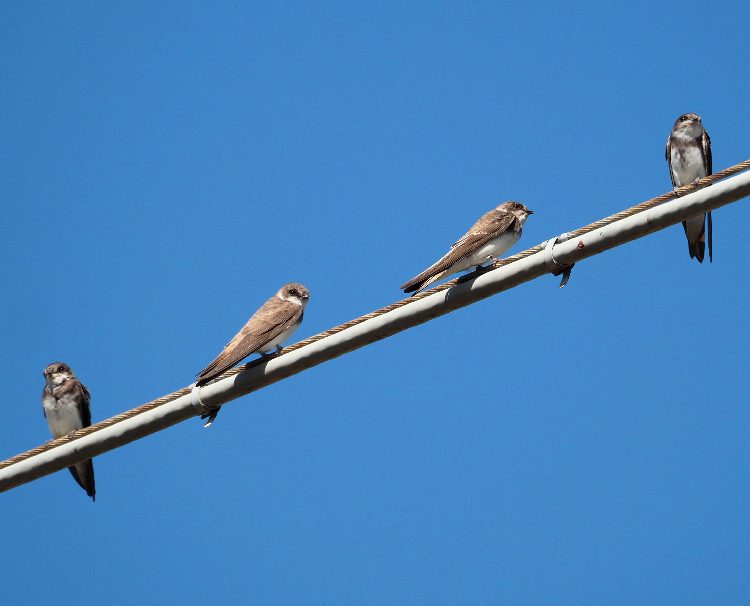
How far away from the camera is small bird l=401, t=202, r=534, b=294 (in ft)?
31.3

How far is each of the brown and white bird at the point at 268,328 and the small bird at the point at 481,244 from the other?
4.46 ft

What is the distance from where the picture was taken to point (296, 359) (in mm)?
7836

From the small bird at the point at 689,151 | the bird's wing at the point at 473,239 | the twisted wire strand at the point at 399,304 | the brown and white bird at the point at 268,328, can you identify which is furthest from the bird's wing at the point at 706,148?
the twisted wire strand at the point at 399,304

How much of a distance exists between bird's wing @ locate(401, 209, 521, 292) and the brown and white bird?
1.31 metres

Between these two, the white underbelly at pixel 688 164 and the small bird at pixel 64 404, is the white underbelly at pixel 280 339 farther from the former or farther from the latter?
the white underbelly at pixel 688 164

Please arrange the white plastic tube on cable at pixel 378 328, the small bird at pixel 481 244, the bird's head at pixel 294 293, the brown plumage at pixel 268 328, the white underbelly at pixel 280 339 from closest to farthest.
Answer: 1. the white plastic tube on cable at pixel 378 328
2. the brown plumage at pixel 268 328
3. the small bird at pixel 481 244
4. the white underbelly at pixel 280 339
5. the bird's head at pixel 294 293

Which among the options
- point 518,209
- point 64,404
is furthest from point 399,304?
point 64,404

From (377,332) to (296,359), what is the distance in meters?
0.58

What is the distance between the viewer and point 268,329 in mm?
10430

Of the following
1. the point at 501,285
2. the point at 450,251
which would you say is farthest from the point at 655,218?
the point at 450,251

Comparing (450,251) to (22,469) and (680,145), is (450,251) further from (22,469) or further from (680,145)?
(680,145)

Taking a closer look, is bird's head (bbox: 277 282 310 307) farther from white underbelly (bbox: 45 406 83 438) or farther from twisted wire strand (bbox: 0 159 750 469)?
white underbelly (bbox: 45 406 83 438)

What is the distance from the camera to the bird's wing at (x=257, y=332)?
9102 millimetres

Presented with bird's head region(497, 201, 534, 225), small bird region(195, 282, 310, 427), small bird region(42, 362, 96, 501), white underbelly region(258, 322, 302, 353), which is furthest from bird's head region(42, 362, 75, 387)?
bird's head region(497, 201, 534, 225)
